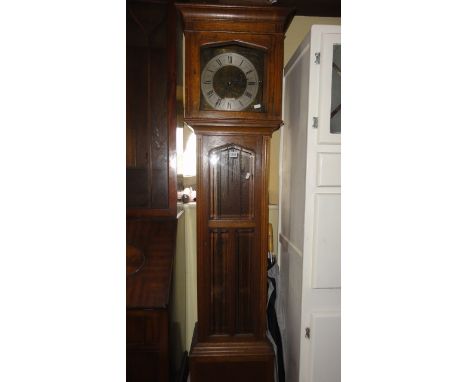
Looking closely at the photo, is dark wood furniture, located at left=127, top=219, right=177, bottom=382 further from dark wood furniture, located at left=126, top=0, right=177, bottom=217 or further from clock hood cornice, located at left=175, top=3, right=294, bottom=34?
clock hood cornice, located at left=175, top=3, right=294, bottom=34

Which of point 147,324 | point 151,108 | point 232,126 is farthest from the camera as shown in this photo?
point 151,108

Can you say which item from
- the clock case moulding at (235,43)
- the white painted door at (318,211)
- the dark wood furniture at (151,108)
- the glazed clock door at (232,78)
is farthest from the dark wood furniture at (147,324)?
the glazed clock door at (232,78)

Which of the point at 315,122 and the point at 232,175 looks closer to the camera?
the point at 315,122

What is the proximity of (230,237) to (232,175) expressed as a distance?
13.3 inches

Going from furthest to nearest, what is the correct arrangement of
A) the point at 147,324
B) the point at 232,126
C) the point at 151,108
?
the point at 151,108 → the point at 232,126 → the point at 147,324

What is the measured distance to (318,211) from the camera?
1310mm

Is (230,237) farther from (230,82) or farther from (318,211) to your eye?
(230,82)

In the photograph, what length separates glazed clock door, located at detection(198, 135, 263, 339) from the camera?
146 centimetres

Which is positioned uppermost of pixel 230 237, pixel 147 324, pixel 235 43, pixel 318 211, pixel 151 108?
pixel 235 43

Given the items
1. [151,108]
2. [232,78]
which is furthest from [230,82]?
[151,108]

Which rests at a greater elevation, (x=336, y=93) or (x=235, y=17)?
(x=235, y=17)

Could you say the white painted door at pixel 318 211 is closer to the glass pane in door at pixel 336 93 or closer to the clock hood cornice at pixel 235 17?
the glass pane in door at pixel 336 93

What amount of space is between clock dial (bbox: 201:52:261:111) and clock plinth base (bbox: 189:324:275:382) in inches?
51.2

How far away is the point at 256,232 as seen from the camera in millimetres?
1481
